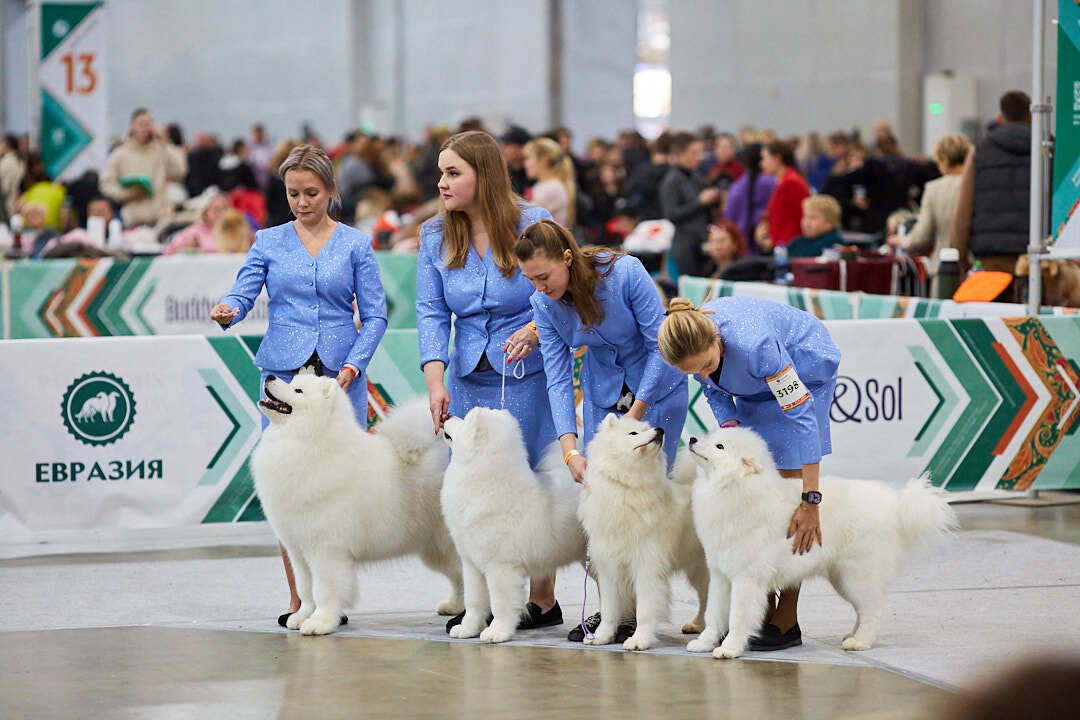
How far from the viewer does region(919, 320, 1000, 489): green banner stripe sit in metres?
7.17

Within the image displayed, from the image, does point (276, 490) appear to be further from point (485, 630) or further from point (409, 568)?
point (409, 568)

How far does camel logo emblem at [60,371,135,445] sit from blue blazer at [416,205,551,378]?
6.99ft

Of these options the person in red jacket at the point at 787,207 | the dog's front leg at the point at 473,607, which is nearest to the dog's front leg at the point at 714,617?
the dog's front leg at the point at 473,607

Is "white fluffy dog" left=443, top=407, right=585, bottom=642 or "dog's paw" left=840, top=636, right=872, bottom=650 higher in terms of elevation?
"white fluffy dog" left=443, top=407, right=585, bottom=642

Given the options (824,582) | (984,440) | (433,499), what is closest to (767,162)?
(984,440)

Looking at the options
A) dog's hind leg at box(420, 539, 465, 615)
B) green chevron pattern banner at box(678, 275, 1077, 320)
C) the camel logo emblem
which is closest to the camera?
dog's hind leg at box(420, 539, 465, 615)

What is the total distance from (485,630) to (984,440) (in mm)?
3325

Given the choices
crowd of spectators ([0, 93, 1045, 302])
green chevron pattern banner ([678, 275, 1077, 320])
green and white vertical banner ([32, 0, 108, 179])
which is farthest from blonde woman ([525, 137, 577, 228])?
green and white vertical banner ([32, 0, 108, 179])

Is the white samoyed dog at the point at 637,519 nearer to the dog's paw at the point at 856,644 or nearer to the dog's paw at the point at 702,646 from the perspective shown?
the dog's paw at the point at 702,646

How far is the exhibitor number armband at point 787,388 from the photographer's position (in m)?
4.54

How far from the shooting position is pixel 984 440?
7.21 m

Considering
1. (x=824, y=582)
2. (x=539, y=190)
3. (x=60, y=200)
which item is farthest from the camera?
(x=60, y=200)

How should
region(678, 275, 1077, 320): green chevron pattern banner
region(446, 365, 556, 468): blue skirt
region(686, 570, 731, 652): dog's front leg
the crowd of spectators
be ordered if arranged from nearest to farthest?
region(686, 570, 731, 652): dog's front leg
region(446, 365, 556, 468): blue skirt
region(678, 275, 1077, 320): green chevron pattern banner
the crowd of spectators

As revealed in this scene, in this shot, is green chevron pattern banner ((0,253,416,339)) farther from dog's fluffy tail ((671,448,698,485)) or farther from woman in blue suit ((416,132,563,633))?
dog's fluffy tail ((671,448,698,485))
